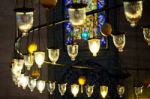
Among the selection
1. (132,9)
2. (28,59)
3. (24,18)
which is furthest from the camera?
(28,59)

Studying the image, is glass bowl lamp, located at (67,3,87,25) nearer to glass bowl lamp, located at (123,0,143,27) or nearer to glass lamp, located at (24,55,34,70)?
glass bowl lamp, located at (123,0,143,27)

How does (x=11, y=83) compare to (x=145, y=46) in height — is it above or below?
below

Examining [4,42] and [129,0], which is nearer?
[129,0]

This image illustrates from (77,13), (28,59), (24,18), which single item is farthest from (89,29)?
(77,13)

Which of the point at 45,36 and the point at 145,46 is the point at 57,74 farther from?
the point at 145,46

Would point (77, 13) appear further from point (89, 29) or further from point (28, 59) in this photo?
point (89, 29)

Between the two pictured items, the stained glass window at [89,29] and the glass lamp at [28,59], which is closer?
the glass lamp at [28,59]

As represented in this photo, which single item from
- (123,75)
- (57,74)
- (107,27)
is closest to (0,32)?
(57,74)

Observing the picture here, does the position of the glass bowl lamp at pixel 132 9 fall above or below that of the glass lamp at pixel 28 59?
above

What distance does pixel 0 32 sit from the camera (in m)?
12.3

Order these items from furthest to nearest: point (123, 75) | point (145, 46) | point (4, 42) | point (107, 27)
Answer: point (145, 46), point (4, 42), point (123, 75), point (107, 27)

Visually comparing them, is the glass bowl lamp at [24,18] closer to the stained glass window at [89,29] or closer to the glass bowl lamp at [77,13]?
the glass bowl lamp at [77,13]

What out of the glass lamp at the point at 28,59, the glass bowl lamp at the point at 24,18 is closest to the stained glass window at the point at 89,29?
the glass lamp at the point at 28,59

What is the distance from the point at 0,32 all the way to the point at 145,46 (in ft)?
14.5
